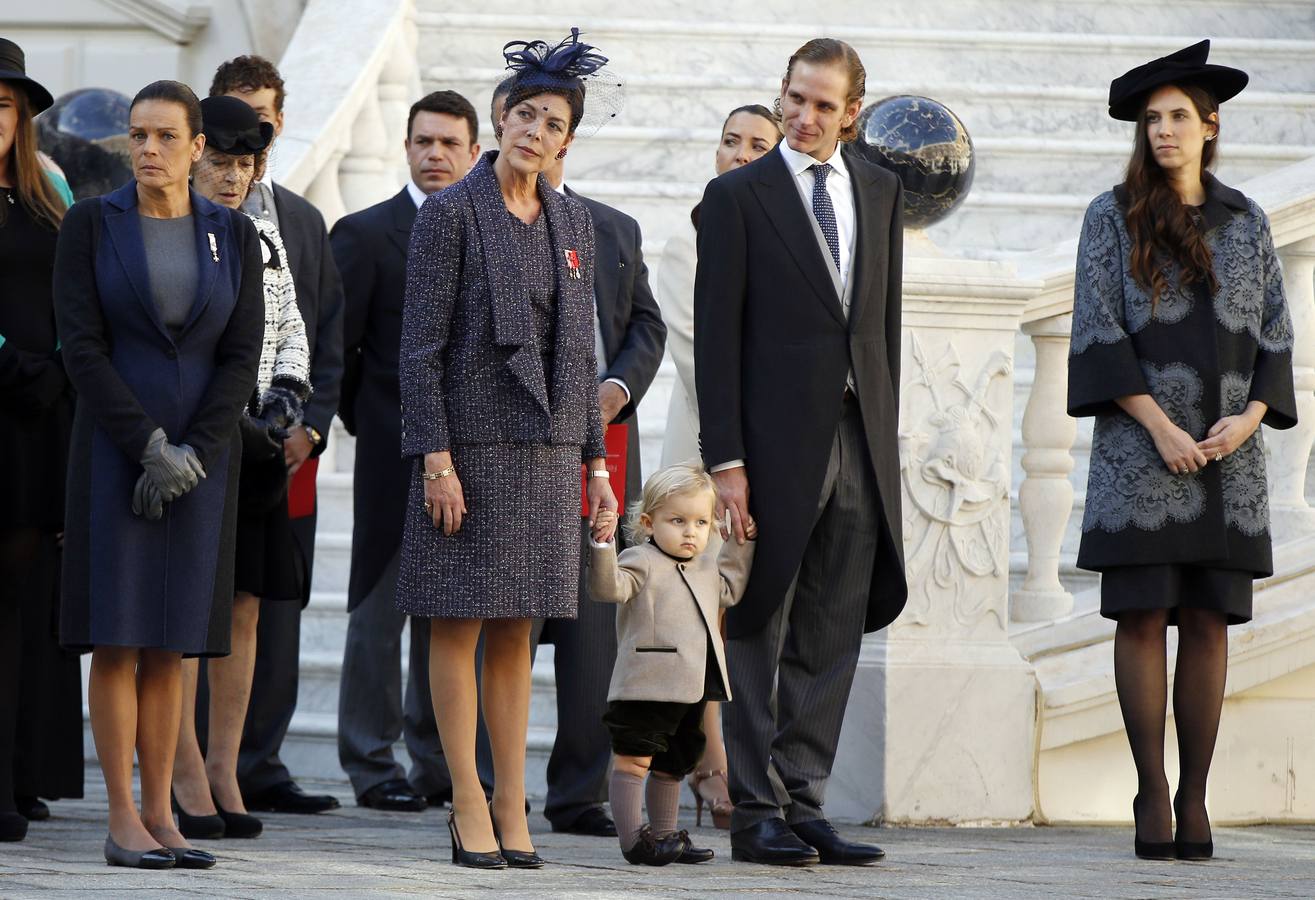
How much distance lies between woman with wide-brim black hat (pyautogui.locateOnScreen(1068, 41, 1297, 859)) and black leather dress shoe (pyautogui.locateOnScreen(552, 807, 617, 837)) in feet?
4.21

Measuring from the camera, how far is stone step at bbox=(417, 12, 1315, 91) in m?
9.65

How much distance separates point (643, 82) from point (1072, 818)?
4150 millimetres

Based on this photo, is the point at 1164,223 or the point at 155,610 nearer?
the point at 155,610

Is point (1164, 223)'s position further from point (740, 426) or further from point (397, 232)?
point (397, 232)

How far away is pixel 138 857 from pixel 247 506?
1093mm

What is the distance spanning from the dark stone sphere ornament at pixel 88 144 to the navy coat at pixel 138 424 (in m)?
1.97

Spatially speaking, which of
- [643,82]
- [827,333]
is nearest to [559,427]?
[827,333]

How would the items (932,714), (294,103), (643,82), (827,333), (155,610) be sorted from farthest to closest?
(643,82) < (294,103) < (932,714) < (827,333) < (155,610)

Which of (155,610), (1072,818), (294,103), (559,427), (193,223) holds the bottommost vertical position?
(1072,818)

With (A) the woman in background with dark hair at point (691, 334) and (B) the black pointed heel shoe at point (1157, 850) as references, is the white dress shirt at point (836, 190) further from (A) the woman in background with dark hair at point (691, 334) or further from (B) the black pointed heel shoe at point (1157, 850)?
(B) the black pointed heel shoe at point (1157, 850)

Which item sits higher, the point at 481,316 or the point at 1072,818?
the point at 481,316

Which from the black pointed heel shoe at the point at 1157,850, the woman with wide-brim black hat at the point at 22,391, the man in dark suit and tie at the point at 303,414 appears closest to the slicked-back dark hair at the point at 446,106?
the man in dark suit and tie at the point at 303,414

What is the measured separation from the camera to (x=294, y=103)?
803cm

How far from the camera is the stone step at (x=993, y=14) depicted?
9.91m
